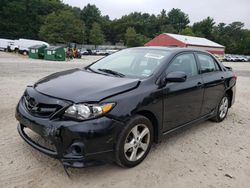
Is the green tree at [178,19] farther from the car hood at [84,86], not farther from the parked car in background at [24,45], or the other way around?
the car hood at [84,86]

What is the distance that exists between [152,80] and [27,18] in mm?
72395

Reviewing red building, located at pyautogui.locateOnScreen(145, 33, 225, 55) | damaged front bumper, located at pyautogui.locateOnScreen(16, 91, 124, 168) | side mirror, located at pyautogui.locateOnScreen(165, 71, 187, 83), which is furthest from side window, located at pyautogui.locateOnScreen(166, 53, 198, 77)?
red building, located at pyautogui.locateOnScreen(145, 33, 225, 55)

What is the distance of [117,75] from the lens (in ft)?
11.6

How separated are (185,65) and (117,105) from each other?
5.75 feet

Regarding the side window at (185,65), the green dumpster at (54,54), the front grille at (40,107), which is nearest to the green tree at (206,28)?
the green dumpster at (54,54)

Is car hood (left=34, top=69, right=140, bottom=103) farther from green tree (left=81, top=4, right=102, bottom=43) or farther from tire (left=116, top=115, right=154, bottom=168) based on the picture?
green tree (left=81, top=4, right=102, bottom=43)

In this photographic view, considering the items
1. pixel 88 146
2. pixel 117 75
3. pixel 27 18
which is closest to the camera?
pixel 88 146

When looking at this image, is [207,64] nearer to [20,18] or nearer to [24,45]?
[24,45]

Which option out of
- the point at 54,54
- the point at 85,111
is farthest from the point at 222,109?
the point at 54,54

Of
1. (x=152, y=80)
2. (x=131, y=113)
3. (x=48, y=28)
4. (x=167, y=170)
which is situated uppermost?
(x=48, y=28)

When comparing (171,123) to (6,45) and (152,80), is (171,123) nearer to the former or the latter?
(152,80)

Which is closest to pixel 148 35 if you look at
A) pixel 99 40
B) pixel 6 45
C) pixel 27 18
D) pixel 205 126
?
pixel 99 40

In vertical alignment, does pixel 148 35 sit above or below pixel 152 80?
above

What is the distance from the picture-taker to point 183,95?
12.3 ft
